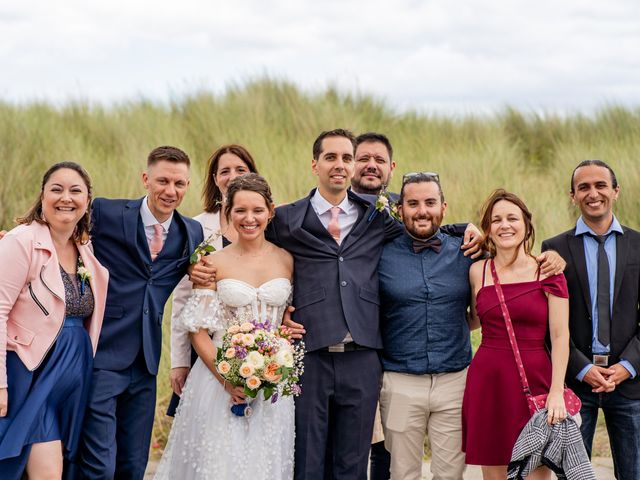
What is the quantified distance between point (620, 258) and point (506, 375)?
0.99 m

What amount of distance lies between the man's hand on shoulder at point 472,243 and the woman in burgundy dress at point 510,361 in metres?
0.20

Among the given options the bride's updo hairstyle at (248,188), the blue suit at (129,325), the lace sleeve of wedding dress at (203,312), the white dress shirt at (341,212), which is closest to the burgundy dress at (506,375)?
the white dress shirt at (341,212)

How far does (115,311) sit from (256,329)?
0.90 meters

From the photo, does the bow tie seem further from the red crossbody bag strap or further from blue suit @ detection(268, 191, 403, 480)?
the red crossbody bag strap

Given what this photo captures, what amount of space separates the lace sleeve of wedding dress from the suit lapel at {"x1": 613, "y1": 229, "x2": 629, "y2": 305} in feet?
7.44

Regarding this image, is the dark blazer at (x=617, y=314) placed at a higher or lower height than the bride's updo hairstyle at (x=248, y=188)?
lower

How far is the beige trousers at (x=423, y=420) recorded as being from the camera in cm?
470

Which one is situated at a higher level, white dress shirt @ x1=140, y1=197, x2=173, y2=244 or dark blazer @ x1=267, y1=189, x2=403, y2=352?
white dress shirt @ x1=140, y1=197, x2=173, y2=244

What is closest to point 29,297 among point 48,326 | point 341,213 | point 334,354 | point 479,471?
point 48,326

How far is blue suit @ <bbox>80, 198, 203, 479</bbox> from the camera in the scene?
4680mm

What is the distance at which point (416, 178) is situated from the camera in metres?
4.84

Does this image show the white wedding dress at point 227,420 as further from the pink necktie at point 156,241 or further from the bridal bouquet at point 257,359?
the pink necktie at point 156,241

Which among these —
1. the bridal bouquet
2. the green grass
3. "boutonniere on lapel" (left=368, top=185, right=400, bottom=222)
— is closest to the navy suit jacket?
the bridal bouquet

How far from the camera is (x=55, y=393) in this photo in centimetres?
436
